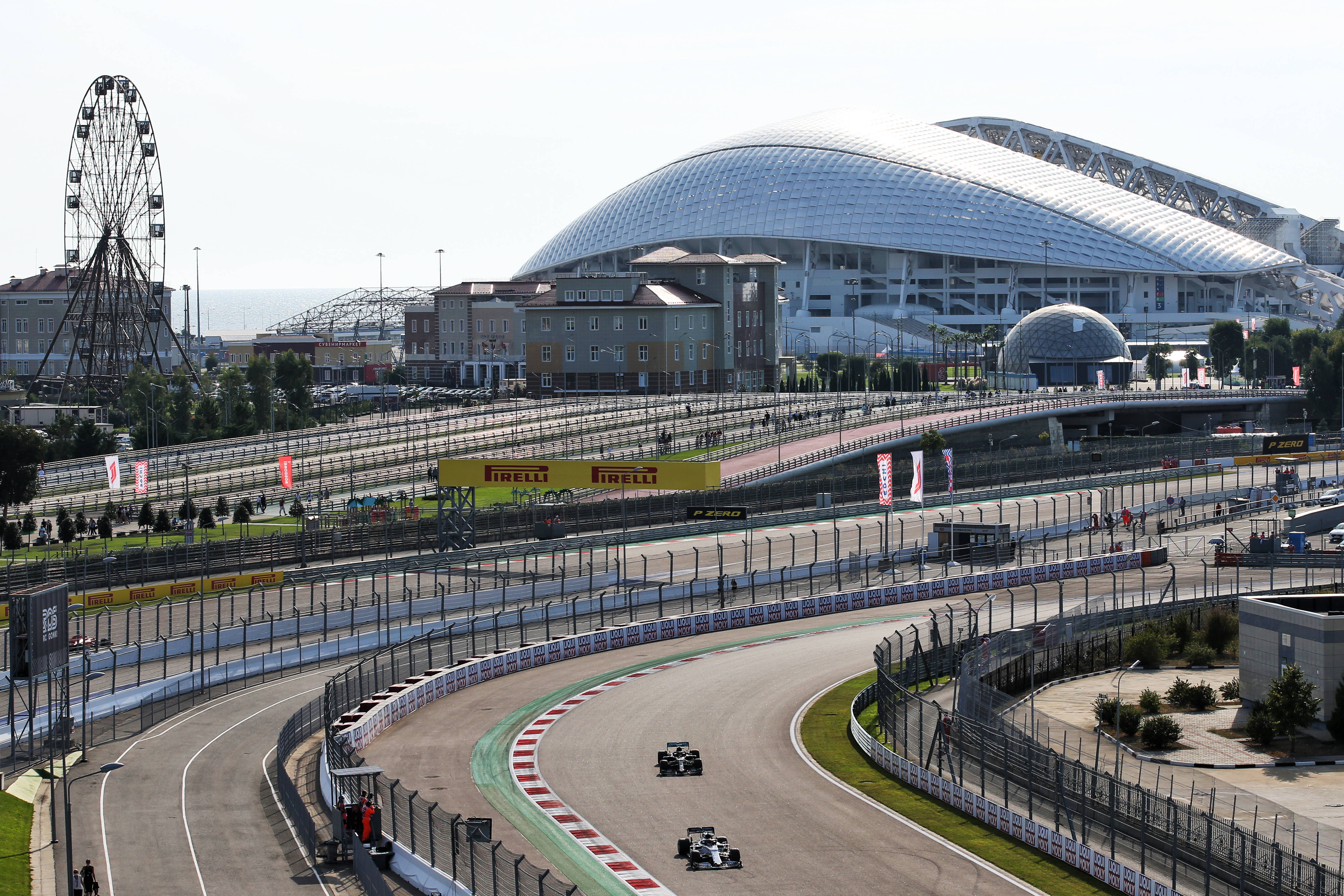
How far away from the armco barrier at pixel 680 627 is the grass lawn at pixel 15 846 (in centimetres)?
636

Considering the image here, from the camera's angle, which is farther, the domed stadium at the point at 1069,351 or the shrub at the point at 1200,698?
the domed stadium at the point at 1069,351

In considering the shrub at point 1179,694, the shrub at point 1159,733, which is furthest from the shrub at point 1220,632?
the shrub at point 1159,733

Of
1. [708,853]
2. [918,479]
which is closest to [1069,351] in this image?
[918,479]

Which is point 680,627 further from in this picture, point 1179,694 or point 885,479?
point 885,479

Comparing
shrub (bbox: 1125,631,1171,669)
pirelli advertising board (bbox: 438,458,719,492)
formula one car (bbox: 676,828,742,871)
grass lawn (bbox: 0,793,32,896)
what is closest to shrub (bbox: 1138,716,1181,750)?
shrub (bbox: 1125,631,1171,669)

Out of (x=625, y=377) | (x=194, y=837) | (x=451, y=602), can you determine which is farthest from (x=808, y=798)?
(x=625, y=377)

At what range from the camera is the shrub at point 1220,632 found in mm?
47469

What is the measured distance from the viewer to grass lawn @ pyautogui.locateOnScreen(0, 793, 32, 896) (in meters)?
27.2

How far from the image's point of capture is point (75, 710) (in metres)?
39.2

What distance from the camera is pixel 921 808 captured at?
30391mm

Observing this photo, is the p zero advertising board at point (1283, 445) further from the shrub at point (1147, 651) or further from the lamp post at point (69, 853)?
the lamp post at point (69, 853)

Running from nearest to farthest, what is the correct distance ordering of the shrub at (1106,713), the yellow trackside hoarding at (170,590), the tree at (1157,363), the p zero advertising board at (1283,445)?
the shrub at (1106,713) → the yellow trackside hoarding at (170,590) → the p zero advertising board at (1283,445) → the tree at (1157,363)

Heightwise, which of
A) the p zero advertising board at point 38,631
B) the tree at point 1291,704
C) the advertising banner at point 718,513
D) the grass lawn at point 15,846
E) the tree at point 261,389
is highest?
the tree at point 261,389

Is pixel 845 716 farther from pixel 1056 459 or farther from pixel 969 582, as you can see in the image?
pixel 1056 459
